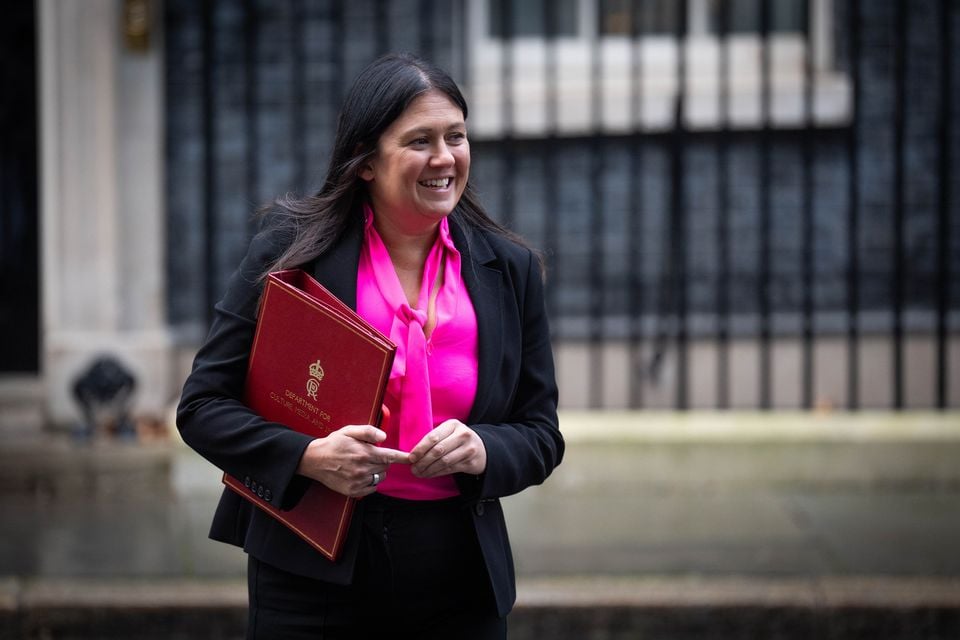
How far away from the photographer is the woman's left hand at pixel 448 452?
254cm

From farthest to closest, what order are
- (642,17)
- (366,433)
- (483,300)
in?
(642,17), (483,300), (366,433)

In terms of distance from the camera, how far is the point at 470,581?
9.30 feet

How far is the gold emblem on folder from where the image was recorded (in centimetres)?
262

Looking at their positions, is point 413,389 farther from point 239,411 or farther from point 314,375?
point 239,411

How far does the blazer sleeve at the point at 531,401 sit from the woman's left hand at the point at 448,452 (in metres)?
0.14

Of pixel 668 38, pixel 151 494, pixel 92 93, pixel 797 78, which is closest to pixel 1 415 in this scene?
pixel 151 494

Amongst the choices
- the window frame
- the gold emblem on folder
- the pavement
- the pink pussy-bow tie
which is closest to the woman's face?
the pink pussy-bow tie

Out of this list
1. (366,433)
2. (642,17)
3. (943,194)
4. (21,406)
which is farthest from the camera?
(21,406)

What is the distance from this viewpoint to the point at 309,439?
2.64 metres

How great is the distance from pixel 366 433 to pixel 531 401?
0.53 metres

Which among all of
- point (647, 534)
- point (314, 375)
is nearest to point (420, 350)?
point (314, 375)

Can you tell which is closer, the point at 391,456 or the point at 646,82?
the point at 391,456

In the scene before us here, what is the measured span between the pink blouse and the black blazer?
0.10ft

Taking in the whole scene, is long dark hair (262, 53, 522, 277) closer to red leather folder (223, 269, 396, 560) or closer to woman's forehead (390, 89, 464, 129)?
woman's forehead (390, 89, 464, 129)
